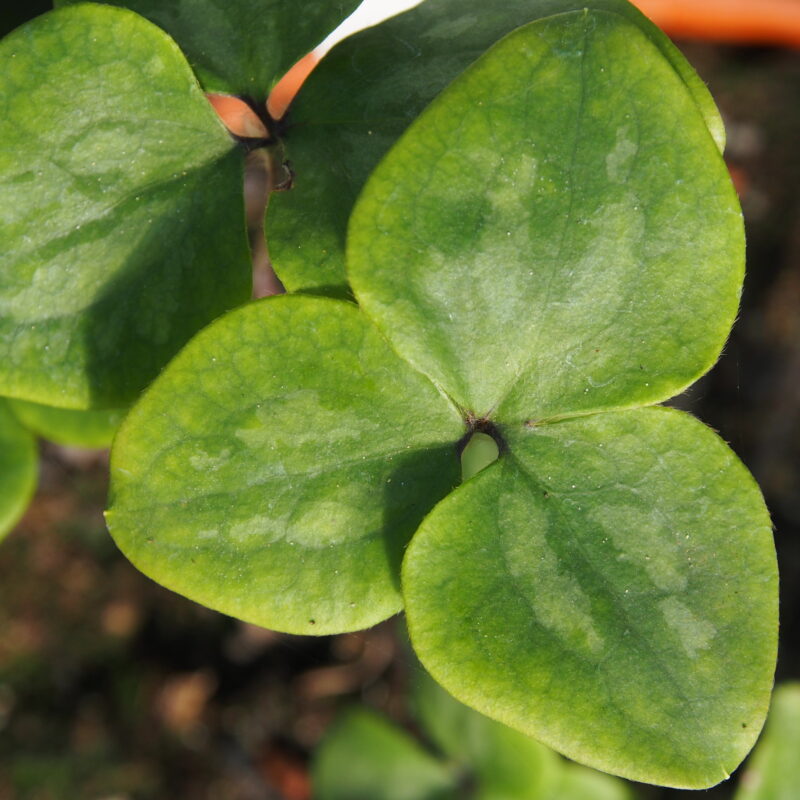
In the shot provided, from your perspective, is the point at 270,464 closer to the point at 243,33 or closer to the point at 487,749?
the point at 243,33

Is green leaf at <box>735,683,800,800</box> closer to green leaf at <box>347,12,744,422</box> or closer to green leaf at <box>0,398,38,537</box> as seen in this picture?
green leaf at <box>347,12,744,422</box>

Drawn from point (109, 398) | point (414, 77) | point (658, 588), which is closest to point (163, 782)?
point (109, 398)

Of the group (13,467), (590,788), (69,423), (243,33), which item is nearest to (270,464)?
(243,33)

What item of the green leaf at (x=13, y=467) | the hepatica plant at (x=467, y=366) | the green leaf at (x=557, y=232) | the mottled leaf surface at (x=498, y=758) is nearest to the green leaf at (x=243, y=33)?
the hepatica plant at (x=467, y=366)

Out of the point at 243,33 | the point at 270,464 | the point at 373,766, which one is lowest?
the point at 373,766

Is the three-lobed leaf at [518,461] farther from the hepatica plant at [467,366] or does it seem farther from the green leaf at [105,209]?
the green leaf at [105,209]
